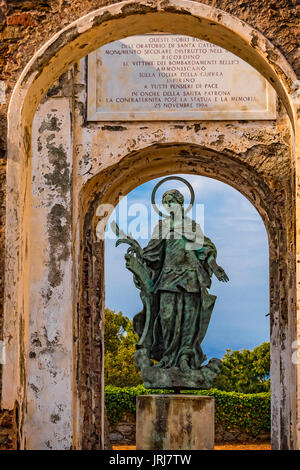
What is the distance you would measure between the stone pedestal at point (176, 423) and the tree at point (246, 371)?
11486mm

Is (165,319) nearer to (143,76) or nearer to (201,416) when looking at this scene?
(201,416)

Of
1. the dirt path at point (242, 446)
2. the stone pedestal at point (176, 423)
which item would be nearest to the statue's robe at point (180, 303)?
the stone pedestal at point (176, 423)

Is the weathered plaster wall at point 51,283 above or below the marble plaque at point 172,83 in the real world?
below

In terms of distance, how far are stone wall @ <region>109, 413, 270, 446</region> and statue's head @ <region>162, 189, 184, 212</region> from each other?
5003 mm

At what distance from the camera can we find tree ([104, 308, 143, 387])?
1978cm

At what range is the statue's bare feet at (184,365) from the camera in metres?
9.05

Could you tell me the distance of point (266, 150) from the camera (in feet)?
32.6

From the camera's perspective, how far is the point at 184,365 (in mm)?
9109

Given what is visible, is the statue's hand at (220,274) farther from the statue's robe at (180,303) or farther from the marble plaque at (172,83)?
the marble plaque at (172,83)

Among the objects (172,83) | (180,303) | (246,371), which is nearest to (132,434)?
(180,303)

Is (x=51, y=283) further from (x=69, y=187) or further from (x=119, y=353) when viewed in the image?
(x=119, y=353)

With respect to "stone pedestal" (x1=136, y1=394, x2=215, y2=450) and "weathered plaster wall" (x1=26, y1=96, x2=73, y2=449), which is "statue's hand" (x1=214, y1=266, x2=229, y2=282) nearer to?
"stone pedestal" (x1=136, y1=394, x2=215, y2=450)

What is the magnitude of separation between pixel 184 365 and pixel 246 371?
11.6 m

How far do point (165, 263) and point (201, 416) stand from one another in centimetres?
184
